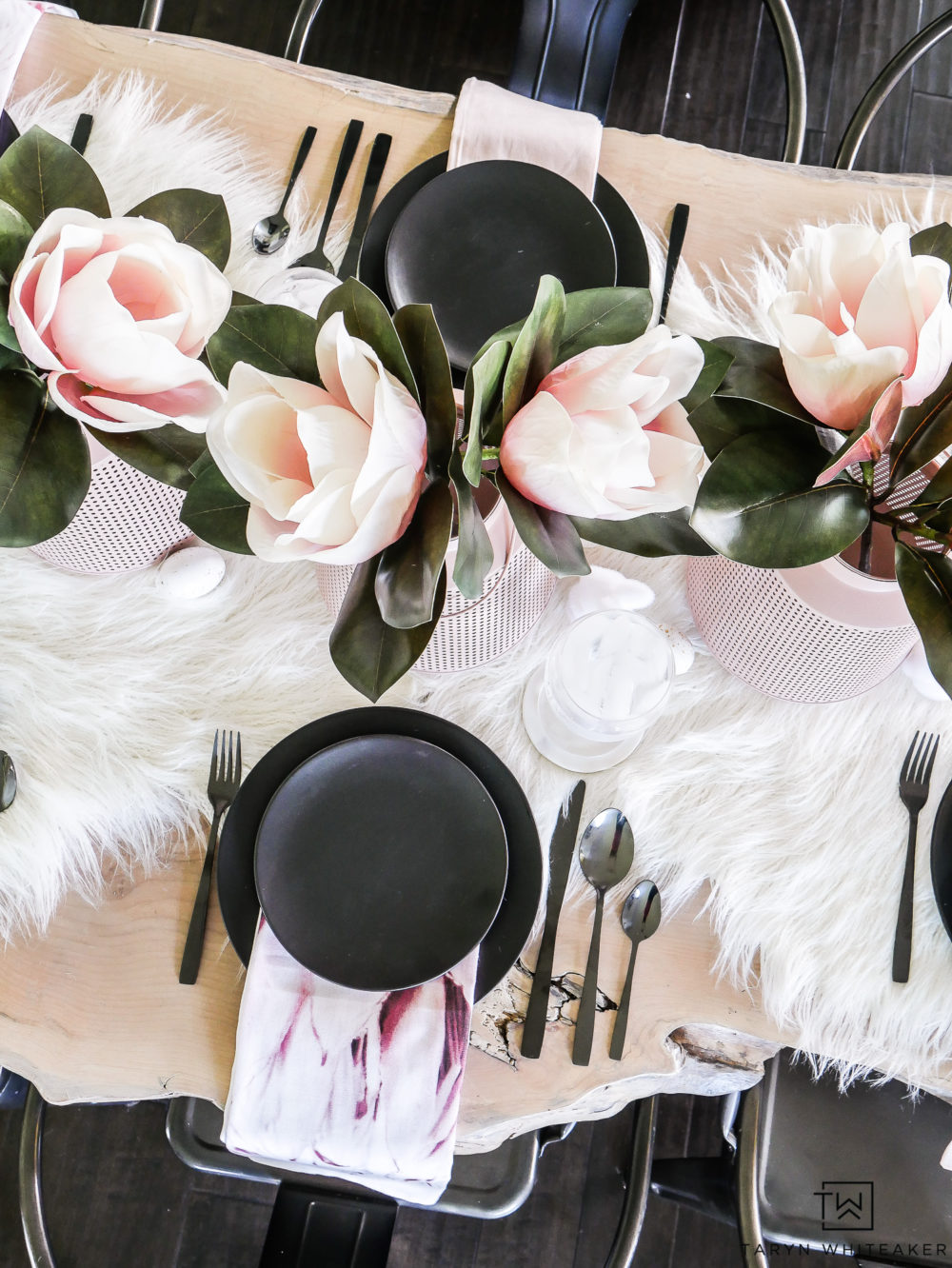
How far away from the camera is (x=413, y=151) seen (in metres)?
0.77

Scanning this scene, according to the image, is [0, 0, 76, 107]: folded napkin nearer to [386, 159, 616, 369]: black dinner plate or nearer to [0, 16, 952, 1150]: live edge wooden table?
[386, 159, 616, 369]: black dinner plate

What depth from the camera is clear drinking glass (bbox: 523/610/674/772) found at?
59 cm

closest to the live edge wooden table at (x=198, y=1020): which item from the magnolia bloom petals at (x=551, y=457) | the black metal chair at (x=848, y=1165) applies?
the black metal chair at (x=848, y=1165)

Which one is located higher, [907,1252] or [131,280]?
[131,280]

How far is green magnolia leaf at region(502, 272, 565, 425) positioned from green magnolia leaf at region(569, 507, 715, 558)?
0.07 metres

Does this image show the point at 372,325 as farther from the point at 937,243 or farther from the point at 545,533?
the point at 937,243

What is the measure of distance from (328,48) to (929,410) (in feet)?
5.08

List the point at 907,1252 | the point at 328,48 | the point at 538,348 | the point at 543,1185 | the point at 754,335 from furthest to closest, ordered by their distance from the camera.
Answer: the point at 328,48 < the point at 543,1185 < the point at 907,1252 < the point at 754,335 < the point at 538,348

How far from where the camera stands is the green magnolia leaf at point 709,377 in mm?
415

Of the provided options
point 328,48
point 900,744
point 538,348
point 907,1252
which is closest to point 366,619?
point 538,348

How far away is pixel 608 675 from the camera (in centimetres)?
60

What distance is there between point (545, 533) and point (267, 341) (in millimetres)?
150

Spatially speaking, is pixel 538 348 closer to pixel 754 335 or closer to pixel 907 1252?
pixel 754 335

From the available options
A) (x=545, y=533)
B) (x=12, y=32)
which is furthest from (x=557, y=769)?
(x=12, y=32)
